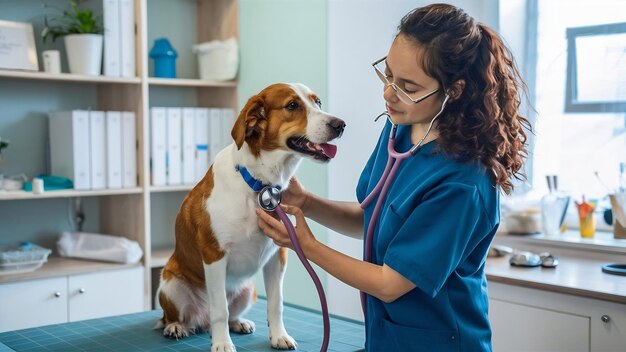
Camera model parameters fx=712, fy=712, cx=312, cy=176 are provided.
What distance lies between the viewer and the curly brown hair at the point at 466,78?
136 cm

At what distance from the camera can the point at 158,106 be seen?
11.2 feet

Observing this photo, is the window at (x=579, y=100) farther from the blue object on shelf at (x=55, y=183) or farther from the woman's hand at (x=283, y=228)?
the blue object on shelf at (x=55, y=183)

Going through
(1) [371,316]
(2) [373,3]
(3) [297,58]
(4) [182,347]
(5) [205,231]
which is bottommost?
(4) [182,347]

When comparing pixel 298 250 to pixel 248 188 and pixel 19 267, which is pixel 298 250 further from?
pixel 19 267

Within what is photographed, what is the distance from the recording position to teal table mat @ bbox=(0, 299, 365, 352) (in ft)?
5.60

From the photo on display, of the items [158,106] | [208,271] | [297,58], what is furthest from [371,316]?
[158,106]

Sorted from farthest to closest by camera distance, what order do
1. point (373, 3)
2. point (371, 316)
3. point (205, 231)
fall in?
point (373, 3), point (205, 231), point (371, 316)

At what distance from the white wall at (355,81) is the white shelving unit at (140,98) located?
2.19 feet

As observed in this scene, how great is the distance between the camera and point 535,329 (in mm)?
2250

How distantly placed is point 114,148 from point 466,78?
2009 mm

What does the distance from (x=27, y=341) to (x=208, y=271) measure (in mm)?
503

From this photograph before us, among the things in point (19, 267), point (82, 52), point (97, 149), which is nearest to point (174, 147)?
point (97, 149)

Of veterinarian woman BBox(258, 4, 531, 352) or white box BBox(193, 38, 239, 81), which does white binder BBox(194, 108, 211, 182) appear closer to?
white box BBox(193, 38, 239, 81)

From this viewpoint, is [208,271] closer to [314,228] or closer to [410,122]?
[410,122]
